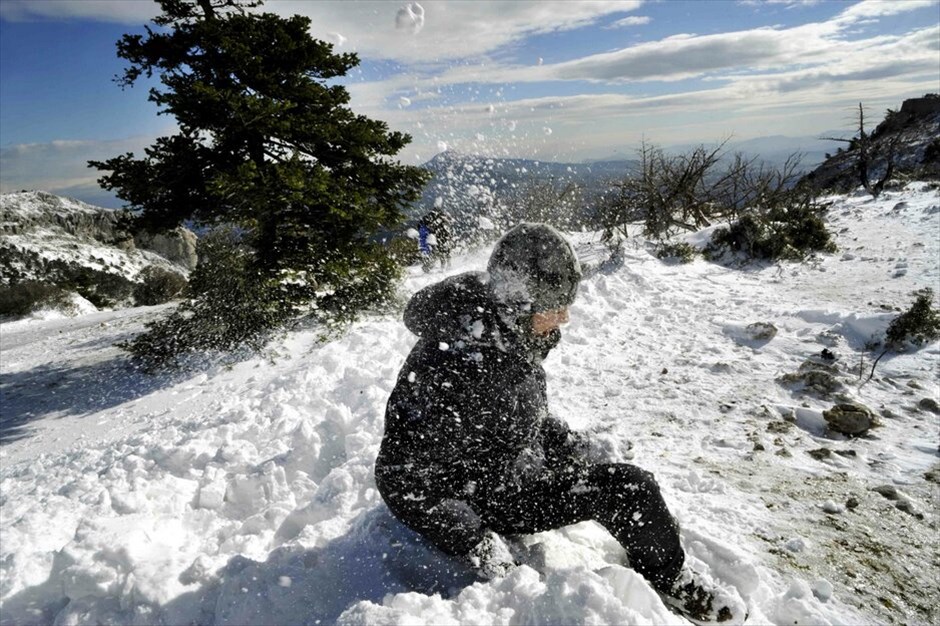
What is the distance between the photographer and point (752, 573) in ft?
8.05

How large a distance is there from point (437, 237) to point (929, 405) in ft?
35.8

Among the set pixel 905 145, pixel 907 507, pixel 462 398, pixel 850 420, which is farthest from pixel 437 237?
pixel 905 145

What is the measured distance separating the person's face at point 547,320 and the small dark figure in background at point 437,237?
11686mm

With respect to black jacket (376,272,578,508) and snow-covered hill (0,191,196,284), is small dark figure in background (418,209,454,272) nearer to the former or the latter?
black jacket (376,272,578,508)

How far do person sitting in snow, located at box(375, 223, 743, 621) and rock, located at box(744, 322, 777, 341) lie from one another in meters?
5.03

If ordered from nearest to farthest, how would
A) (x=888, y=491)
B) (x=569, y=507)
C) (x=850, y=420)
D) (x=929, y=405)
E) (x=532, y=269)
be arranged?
(x=532, y=269) → (x=569, y=507) → (x=888, y=491) → (x=850, y=420) → (x=929, y=405)

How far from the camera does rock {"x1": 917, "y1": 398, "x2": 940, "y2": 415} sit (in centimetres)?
450

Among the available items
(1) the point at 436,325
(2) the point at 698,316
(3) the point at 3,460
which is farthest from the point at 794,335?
(3) the point at 3,460

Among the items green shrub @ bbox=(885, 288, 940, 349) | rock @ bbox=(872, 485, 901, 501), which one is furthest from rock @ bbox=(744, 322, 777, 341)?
rock @ bbox=(872, 485, 901, 501)

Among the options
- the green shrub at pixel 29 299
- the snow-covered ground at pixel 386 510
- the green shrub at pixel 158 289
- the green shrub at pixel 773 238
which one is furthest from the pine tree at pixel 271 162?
the green shrub at pixel 158 289

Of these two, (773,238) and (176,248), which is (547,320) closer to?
(773,238)

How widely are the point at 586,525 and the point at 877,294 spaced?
25.5 feet

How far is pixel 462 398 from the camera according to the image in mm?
2055

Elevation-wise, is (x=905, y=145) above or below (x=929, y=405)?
above
